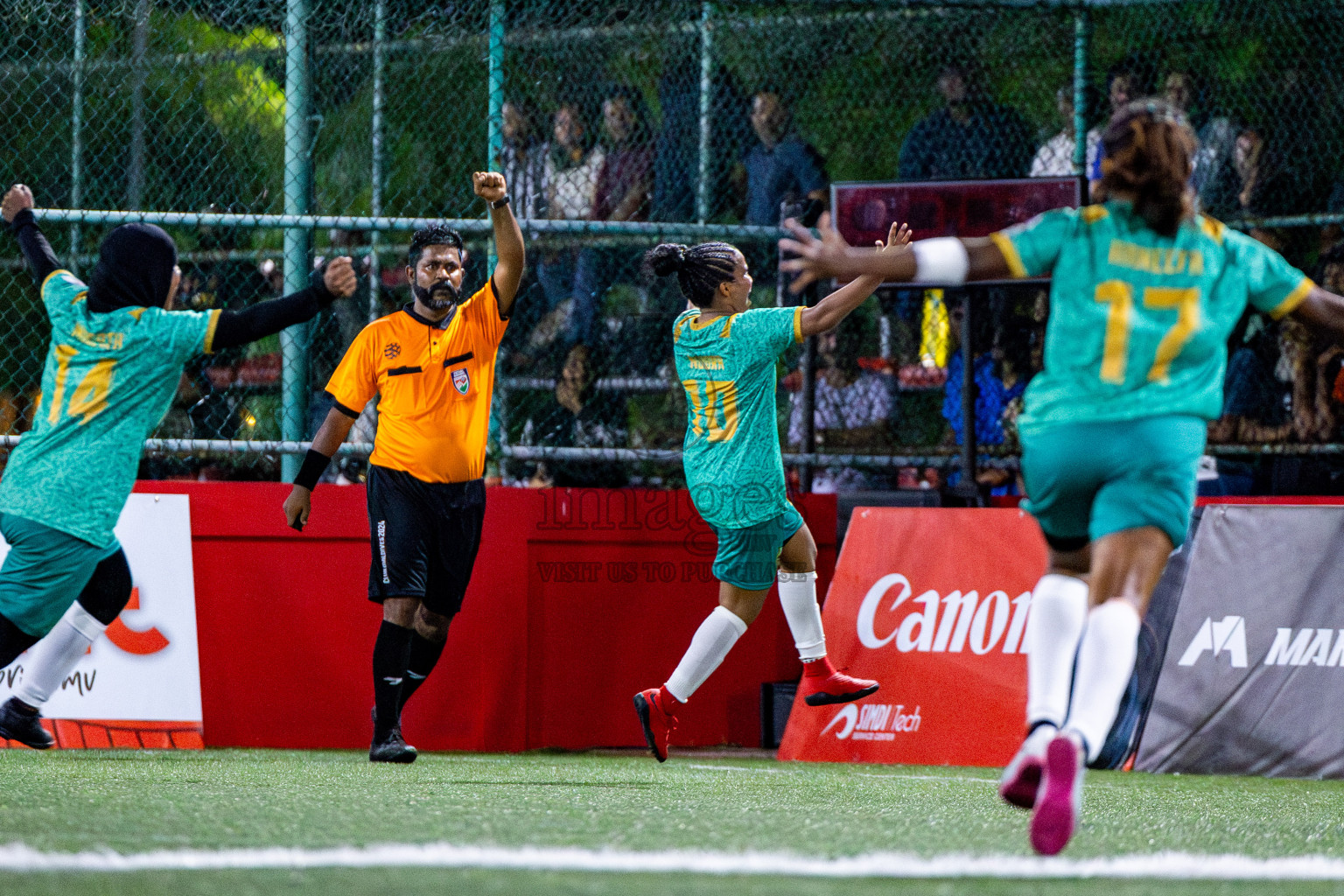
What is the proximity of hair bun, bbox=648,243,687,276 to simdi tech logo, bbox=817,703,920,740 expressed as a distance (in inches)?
102

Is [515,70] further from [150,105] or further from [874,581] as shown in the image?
[874,581]

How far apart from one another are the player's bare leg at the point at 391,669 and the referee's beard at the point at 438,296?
1.26 metres

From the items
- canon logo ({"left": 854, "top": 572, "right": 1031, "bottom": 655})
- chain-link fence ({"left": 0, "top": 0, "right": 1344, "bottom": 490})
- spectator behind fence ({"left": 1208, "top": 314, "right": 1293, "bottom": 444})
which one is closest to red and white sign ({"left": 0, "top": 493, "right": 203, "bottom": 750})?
chain-link fence ({"left": 0, "top": 0, "right": 1344, "bottom": 490})

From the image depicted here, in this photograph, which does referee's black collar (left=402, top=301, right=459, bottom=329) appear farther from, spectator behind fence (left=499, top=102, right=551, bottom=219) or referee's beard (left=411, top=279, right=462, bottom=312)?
spectator behind fence (left=499, top=102, right=551, bottom=219)

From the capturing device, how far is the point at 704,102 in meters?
9.23

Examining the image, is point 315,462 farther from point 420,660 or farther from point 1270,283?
point 1270,283

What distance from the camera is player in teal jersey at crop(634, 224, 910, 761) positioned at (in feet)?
21.5

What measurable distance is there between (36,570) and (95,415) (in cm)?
55

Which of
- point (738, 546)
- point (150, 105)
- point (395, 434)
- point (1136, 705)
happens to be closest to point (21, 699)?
point (395, 434)

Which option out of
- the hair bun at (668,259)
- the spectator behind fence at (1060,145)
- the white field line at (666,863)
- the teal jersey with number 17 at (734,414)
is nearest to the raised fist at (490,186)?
the hair bun at (668,259)

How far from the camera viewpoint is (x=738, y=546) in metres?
6.59

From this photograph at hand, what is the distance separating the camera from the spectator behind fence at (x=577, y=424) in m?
8.85

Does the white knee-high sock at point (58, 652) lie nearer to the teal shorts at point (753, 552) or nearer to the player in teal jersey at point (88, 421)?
the player in teal jersey at point (88, 421)

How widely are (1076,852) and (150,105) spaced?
654cm
